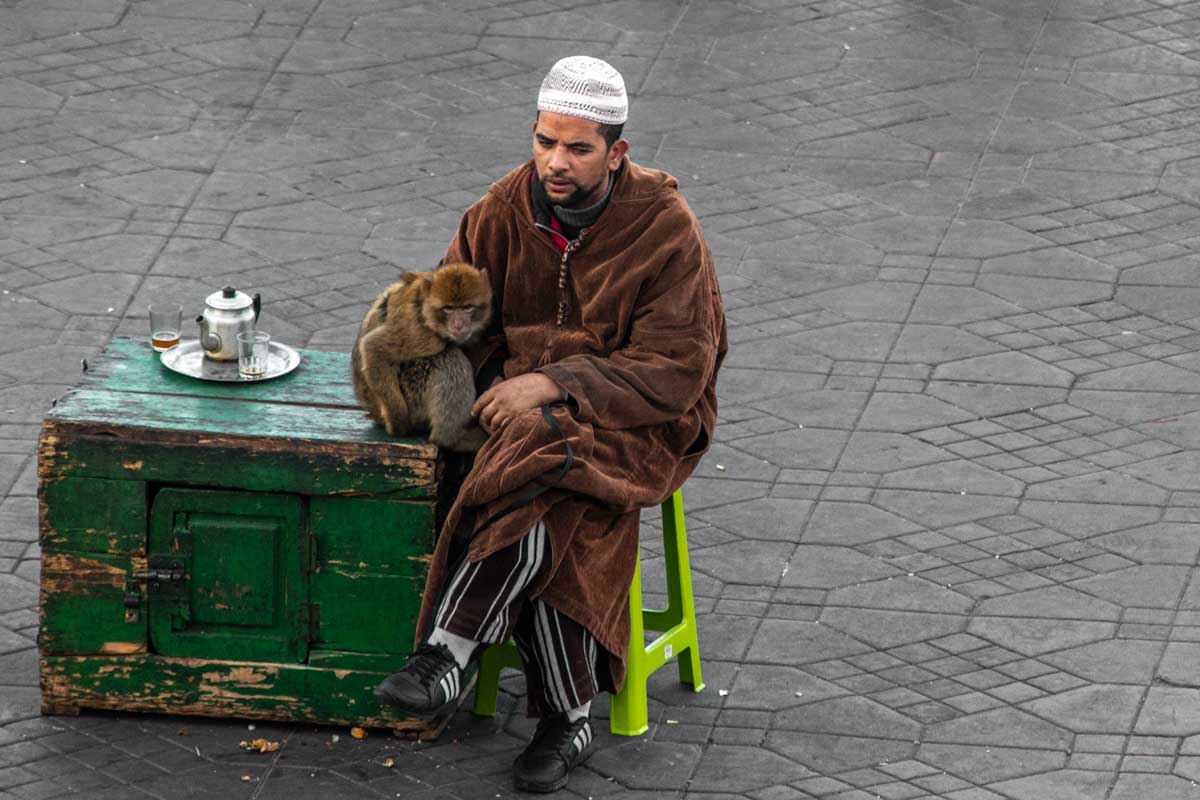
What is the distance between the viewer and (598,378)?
5.14m

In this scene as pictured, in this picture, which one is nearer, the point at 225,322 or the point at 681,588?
the point at 225,322

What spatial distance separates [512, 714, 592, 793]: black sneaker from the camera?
5.16 meters

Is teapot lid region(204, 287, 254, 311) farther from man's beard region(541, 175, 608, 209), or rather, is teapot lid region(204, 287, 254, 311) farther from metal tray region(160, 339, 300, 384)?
man's beard region(541, 175, 608, 209)

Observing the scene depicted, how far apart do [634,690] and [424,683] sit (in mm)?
694

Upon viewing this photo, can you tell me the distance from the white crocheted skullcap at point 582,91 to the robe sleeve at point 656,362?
391mm

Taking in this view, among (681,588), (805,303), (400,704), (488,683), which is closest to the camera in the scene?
(400,704)

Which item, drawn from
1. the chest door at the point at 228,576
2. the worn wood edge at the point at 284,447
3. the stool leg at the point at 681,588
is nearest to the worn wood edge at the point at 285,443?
the worn wood edge at the point at 284,447

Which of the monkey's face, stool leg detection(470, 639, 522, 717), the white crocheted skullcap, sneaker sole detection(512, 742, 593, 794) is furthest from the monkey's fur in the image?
sneaker sole detection(512, 742, 593, 794)

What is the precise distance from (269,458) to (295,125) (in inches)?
182

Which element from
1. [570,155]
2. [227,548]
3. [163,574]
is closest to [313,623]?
[227,548]

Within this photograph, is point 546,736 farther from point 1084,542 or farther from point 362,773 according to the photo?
point 1084,542

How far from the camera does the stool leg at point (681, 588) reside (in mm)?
5574

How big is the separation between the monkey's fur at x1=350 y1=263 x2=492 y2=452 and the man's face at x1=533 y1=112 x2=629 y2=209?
0.31 metres

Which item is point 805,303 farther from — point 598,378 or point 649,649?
point 598,378
